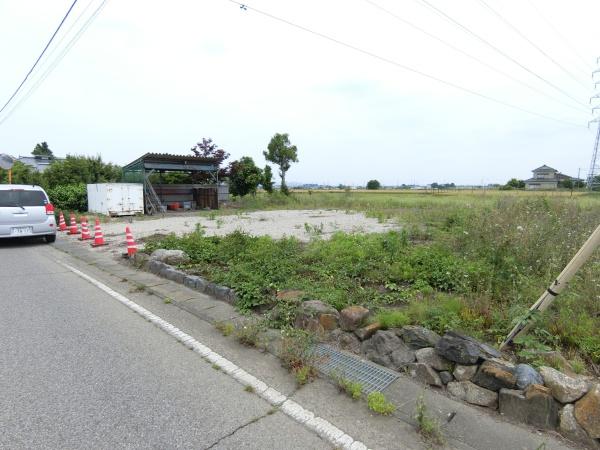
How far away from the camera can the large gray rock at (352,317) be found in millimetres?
3695

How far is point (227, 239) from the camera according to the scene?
811 cm

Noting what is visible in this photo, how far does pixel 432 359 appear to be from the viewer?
9.97 ft

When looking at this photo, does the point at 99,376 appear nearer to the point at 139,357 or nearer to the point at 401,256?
the point at 139,357

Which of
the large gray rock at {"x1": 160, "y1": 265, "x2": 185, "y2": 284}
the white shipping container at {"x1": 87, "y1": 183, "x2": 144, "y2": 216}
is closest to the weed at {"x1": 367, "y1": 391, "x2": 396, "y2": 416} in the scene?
the large gray rock at {"x1": 160, "y1": 265, "x2": 185, "y2": 284}

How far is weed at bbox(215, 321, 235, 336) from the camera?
399 cm

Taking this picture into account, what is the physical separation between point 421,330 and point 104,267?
22.2 feet

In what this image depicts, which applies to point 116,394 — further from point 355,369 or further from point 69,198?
point 69,198

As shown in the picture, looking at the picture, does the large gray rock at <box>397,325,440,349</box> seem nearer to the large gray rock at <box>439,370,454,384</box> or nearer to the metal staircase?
the large gray rock at <box>439,370,454,384</box>

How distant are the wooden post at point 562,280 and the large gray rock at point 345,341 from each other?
1314mm

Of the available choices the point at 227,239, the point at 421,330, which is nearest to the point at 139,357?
the point at 421,330

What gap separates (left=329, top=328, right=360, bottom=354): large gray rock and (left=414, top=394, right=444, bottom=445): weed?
1115 mm

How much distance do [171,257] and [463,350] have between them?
583 centimetres

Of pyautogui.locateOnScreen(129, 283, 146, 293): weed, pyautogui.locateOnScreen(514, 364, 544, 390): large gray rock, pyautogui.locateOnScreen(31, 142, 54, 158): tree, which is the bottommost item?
pyautogui.locateOnScreen(129, 283, 146, 293): weed

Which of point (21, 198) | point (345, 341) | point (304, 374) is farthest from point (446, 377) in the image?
point (21, 198)
